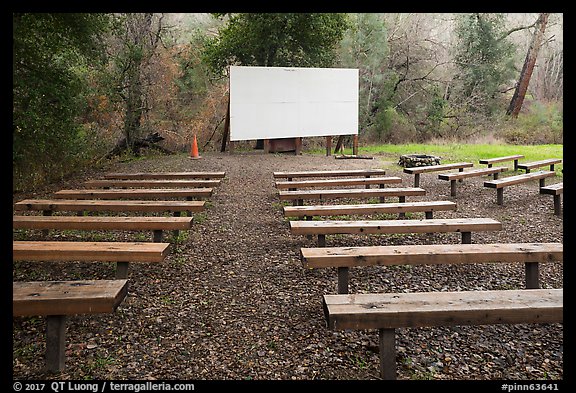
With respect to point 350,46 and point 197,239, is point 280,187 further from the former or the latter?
point 350,46

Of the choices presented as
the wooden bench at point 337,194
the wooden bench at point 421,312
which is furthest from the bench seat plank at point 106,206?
the wooden bench at point 421,312

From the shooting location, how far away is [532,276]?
334cm

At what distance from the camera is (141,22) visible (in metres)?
13.5

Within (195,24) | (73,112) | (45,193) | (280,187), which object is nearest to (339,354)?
(280,187)

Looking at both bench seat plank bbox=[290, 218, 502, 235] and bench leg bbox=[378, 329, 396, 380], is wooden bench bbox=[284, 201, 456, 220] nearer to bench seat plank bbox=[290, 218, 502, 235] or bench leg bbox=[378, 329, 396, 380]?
bench seat plank bbox=[290, 218, 502, 235]

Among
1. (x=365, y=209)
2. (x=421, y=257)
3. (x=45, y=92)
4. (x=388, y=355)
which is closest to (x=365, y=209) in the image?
(x=365, y=209)

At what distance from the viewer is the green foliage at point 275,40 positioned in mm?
Answer: 13695

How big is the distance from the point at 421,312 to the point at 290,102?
35.6 feet

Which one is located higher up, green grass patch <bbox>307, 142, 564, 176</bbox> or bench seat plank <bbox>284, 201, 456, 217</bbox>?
green grass patch <bbox>307, 142, 564, 176</bbox>

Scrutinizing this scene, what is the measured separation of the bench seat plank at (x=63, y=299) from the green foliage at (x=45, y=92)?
5.37m

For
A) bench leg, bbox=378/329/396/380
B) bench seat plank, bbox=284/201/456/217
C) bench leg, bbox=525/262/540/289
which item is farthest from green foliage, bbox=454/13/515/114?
bench leg, bbox=378/329/396/380

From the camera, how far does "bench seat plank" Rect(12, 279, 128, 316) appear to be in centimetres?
234
